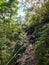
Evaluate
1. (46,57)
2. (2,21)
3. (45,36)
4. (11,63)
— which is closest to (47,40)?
(45,36)

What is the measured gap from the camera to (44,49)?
6609 mm

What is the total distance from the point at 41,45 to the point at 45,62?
3.39ft

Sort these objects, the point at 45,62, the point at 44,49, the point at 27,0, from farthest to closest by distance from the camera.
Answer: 1. the point at 27,0
2. the point at 44,49
3. the point at 45,62

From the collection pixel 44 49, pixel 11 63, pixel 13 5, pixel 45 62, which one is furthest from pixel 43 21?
pixel 45 62

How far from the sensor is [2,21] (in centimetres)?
955

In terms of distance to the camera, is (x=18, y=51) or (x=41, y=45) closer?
(x=41, y=45)

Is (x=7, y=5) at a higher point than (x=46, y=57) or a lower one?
higher

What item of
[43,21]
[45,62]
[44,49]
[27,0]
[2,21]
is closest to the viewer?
[45,62]

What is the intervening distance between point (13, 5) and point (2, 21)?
1807 millimetres

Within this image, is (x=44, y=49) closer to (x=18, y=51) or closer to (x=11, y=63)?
(x=11, y=63)

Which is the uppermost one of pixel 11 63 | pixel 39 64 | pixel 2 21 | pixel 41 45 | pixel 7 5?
pixel 7 5

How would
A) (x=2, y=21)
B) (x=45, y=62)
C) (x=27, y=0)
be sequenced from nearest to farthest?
1. (x=45, y=62)
2. (x=2, y=21)
3. (x=27, y=0)

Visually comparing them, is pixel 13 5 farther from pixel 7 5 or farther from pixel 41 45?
pixel 41 45

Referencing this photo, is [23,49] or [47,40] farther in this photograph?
[23,49]
